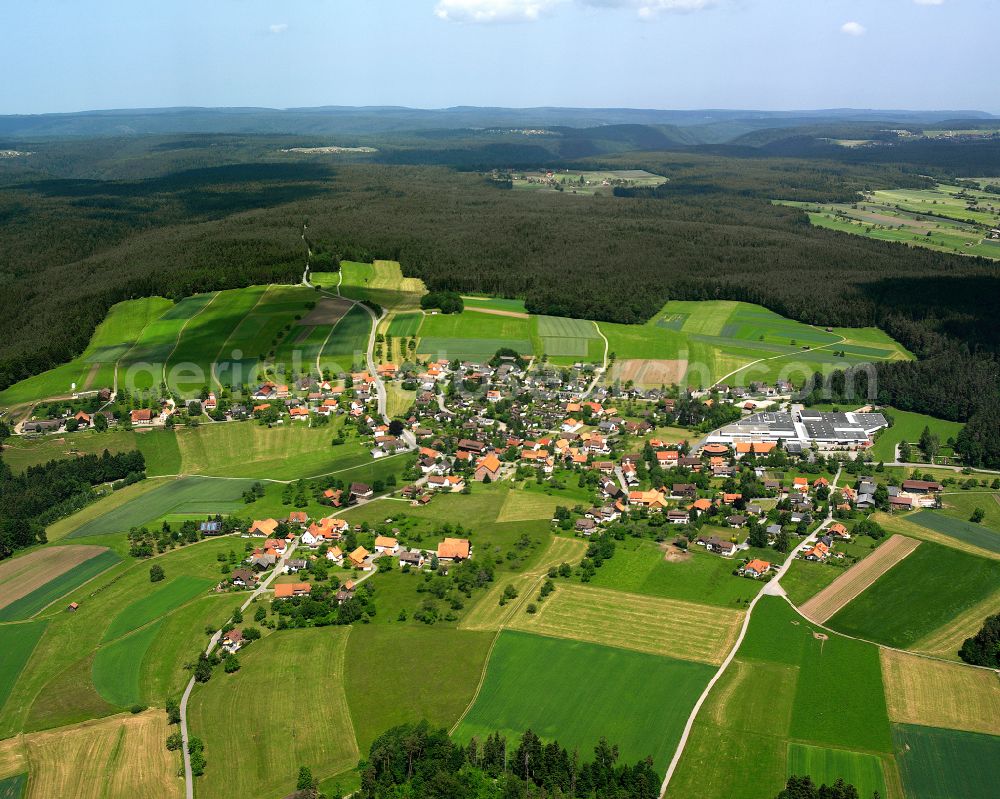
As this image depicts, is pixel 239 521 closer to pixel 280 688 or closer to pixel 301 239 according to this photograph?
pixel 280 688

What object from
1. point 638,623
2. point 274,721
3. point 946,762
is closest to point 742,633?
point 638,623

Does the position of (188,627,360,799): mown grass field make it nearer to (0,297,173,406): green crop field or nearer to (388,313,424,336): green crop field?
(0,297,173,406): green crop field

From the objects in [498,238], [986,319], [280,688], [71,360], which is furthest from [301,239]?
[280,688]

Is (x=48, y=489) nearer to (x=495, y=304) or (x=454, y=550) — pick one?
(x=454, y=550)

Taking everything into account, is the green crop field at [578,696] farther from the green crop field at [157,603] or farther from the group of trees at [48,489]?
the group of trees at [48,489]

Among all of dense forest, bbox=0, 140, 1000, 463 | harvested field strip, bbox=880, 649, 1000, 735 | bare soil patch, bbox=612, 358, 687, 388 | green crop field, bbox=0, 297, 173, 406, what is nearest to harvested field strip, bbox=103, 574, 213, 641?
harvested field strip, bbox=880, 649, 1000, 735

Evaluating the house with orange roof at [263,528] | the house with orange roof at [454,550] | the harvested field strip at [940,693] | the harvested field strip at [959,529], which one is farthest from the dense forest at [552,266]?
the house with orange roof at [263,528]
